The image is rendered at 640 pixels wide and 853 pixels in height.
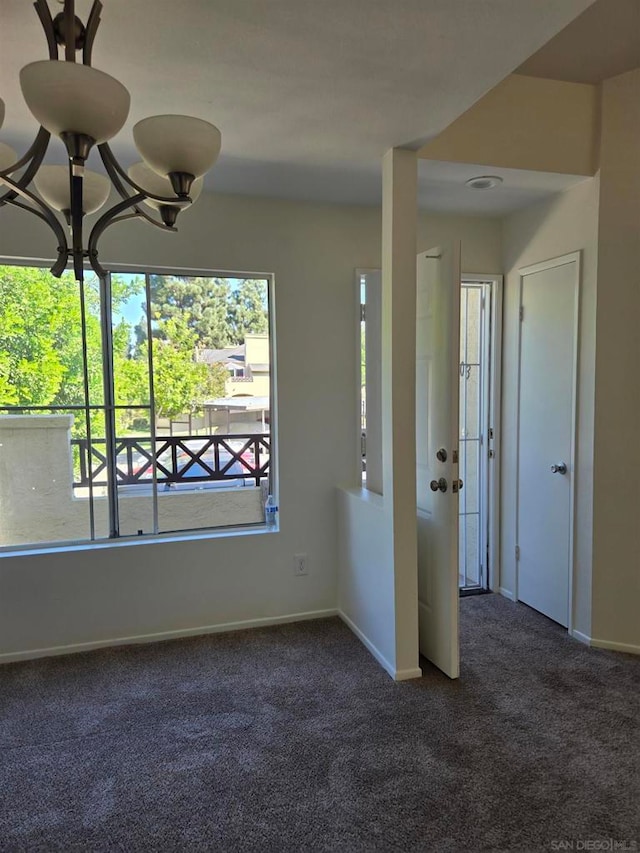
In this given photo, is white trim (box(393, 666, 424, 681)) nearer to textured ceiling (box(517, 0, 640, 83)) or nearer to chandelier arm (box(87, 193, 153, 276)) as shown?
chandelier arm (box(87, 193, 153, 276))

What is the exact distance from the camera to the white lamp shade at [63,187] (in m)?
1.70

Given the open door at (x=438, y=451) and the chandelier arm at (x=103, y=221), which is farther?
the open door at (x=438, y=451)

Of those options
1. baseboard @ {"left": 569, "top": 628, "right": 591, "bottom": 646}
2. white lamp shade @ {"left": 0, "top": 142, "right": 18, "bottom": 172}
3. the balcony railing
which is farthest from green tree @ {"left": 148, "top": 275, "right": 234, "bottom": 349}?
baseboard @ {"left": 569, "top": 628, "right": 591, "bottom": 646}

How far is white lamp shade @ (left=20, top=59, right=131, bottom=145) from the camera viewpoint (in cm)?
109

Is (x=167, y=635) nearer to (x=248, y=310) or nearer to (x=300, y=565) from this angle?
(x=300, y=565)

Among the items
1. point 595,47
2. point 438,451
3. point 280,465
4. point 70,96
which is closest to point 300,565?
point 280,465

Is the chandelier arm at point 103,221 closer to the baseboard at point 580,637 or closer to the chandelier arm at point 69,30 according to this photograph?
the chandelier arm at point 69,30

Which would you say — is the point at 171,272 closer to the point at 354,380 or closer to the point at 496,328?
the point at 354,380

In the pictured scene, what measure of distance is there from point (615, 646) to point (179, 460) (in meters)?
2.59

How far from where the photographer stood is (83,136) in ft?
3.83

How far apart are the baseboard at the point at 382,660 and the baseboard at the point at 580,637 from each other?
997mm

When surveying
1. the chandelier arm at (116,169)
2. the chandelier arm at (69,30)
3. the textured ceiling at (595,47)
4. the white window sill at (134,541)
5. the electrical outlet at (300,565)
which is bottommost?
the electrical outlet at (300,565)

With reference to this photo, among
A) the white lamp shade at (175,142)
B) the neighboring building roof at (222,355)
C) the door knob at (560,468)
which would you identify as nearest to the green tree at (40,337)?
the neighboring building roof at (222,355)

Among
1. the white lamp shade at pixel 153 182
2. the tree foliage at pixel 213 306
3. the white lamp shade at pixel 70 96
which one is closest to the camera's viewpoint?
the white lamp shade at pixel 70 96
